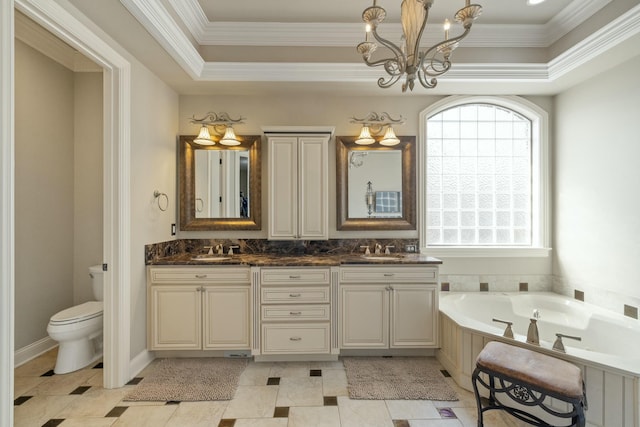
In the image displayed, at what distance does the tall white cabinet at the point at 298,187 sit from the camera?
2.93 metres

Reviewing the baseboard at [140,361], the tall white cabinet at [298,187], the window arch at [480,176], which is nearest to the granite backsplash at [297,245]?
the tall white cabinet at [298,187]

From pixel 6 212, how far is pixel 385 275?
2.41m

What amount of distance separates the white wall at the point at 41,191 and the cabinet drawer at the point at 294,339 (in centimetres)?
207

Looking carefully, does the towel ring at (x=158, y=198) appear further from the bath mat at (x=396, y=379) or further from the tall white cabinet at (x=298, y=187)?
the bath mat at (x=396, y=379)

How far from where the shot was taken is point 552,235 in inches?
126

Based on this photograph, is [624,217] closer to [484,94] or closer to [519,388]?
[484,94]

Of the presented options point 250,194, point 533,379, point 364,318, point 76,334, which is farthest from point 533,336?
point 76,334

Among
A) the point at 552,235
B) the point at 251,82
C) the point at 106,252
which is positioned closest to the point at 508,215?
the point at 552,235

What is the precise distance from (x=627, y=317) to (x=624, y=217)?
79cm

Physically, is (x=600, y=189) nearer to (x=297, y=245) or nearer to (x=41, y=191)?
(x=297, y=245)

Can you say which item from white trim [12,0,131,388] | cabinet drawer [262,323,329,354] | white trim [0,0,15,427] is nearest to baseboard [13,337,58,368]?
white trim [12,0,131,388]

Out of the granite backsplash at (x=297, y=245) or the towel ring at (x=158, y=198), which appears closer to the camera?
the towel ring at (x=158, y=198)

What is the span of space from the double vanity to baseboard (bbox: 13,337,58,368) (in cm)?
106

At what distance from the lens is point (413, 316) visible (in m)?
A: 2.65
